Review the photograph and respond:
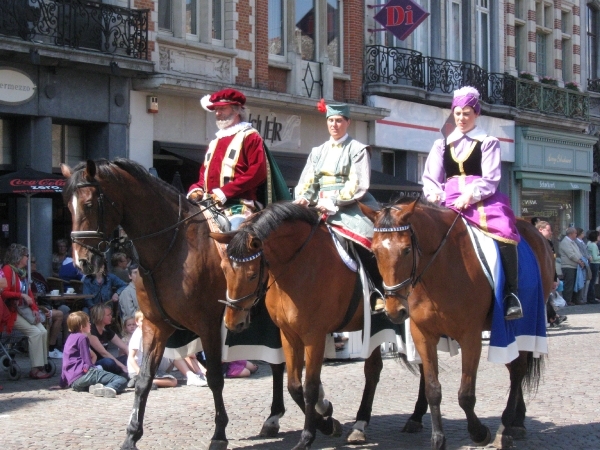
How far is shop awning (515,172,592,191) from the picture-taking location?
30.0 meters

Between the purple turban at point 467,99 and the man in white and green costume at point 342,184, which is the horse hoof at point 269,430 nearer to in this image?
the man in white and green costume at point 342,184

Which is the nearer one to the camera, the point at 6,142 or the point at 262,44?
the point at 6,142

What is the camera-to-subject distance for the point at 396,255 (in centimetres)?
675

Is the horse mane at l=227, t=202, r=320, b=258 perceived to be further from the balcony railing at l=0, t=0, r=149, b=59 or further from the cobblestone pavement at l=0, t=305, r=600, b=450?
the balcony railing at l=0, t=0, r=149, b=59

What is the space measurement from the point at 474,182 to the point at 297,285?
158cm

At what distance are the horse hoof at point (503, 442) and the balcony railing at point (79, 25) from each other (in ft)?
38.4

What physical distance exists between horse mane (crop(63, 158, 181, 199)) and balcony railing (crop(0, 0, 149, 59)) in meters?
9.80

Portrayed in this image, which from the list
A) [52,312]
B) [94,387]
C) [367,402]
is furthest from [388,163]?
[367,402]

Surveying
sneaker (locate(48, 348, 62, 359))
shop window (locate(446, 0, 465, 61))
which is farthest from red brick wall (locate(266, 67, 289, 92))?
sneaker (locate(48, 348, 62, 359))

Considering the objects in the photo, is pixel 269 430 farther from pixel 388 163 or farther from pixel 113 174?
pixel 388 163

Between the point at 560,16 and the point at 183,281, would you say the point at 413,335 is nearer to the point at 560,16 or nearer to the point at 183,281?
the point at 183,281

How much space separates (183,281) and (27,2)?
10.7 meters

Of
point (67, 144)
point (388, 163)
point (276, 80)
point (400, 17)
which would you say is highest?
point (400, 17)

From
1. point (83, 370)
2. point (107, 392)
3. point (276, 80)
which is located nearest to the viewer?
point (107, 392)
